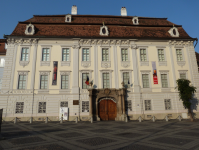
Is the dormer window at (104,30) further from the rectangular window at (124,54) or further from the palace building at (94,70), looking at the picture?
the rectangular window at (124,54)

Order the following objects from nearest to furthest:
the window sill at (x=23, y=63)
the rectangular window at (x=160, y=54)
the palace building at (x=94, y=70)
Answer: the palace building at (x=94, y=70) < the window sill at (x=23, y=63) < the rectangular window at (x=160, y=54)

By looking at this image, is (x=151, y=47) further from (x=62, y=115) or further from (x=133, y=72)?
(x=62, y=115)

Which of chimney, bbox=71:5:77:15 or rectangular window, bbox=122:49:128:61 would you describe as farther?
chimney, bbox=71:5:77:15

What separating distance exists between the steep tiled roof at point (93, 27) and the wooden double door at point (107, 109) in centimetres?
1021

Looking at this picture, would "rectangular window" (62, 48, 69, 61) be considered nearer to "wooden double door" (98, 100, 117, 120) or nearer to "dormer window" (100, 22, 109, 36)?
"dormer window" (100, 22, 109, 36)

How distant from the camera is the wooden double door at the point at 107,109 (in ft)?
65.7

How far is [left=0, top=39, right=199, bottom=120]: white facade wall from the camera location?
19516 mm

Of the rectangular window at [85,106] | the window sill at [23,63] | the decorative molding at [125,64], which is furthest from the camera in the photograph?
the decorative molding at [125,64]

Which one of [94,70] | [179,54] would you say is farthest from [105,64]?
[179,54]

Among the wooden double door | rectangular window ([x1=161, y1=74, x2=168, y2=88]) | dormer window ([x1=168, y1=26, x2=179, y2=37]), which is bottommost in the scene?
the wooden double door

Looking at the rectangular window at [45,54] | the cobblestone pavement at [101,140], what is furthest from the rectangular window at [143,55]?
the rectangular window at [45,54]

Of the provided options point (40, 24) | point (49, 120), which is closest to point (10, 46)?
point (40, 24)

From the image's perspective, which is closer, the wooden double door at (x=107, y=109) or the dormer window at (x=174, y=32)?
the wooden double door at (x=107, y=109)

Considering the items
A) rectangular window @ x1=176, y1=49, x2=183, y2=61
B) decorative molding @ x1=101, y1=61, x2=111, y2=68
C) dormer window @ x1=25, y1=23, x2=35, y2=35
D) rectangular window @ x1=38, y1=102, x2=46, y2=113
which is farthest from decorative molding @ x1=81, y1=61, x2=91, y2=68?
rectangular window @ x1=176, y1=49, x2=183, y2=61
